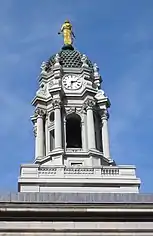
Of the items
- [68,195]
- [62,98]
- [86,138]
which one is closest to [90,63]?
[62,98]

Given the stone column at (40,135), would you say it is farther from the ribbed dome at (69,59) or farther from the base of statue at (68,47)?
the base of statue at (68,47)

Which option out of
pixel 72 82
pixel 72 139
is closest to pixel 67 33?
pixel 72 82

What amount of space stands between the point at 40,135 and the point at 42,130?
27.3 inches

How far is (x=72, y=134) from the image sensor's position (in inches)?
2007

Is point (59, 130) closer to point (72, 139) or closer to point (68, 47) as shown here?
point (72, 139)

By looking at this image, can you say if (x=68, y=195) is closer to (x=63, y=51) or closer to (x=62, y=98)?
(x=62, y=98)

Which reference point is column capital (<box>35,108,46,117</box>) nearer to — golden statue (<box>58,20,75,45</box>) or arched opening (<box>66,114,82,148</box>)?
arched opening (<box>66,114,82,148</box>)

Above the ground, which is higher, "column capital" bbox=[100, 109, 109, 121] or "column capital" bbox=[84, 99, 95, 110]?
"column capital" bbox=[84, 99, 95, 110]

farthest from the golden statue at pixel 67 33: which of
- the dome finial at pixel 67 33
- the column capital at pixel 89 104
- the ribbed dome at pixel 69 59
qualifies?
the column capital at pixel 89 104

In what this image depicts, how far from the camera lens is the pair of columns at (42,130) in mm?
47125

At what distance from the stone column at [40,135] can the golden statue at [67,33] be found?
10.5m

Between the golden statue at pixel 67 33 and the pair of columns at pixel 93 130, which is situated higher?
the golden statue at pixel 67 33

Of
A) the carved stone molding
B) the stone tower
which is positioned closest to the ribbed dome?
the stone tower

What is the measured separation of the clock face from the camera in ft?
171
